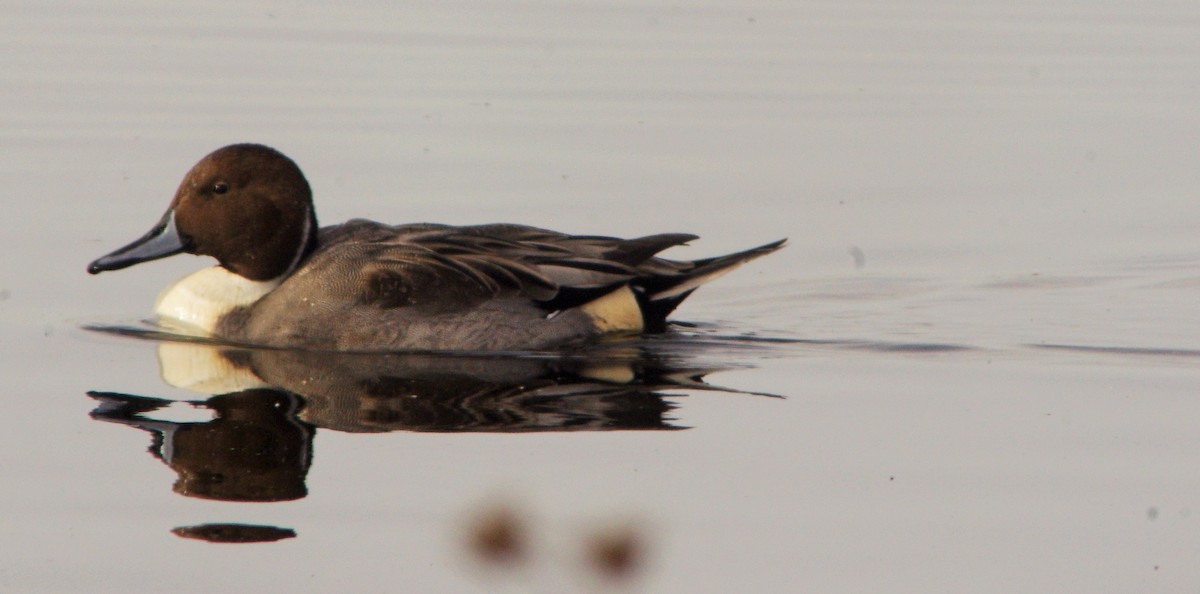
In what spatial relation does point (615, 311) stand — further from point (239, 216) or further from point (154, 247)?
point (154, 247)

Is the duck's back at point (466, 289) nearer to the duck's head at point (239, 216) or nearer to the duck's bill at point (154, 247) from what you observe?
the duck's head at point (239, 216)

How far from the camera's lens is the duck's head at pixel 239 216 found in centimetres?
845

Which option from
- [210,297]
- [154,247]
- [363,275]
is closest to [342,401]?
[363,275]

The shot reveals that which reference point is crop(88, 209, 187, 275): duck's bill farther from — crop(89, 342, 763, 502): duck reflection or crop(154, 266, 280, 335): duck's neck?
crop(89, 342, 763, 502): duck reflection

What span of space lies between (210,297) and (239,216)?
1.31ft

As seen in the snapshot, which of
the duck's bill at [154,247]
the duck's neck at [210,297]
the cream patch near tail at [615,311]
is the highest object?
the duck's bill at [154,247]

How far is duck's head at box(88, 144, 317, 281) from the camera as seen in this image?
8.45 m

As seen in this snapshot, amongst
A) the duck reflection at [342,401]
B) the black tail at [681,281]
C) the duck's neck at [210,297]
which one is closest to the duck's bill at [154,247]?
the duck's neck at [210,297]

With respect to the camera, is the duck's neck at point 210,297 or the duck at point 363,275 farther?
the duck's neck at point 210,297

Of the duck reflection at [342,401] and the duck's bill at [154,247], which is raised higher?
the duck's bill at [154,247]

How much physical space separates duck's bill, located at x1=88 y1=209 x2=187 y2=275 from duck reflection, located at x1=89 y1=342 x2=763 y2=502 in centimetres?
45

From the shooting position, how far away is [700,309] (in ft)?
31.2

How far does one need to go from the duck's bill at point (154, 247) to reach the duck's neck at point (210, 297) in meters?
0.19

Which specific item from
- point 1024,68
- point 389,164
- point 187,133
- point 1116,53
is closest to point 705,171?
point 389,164
